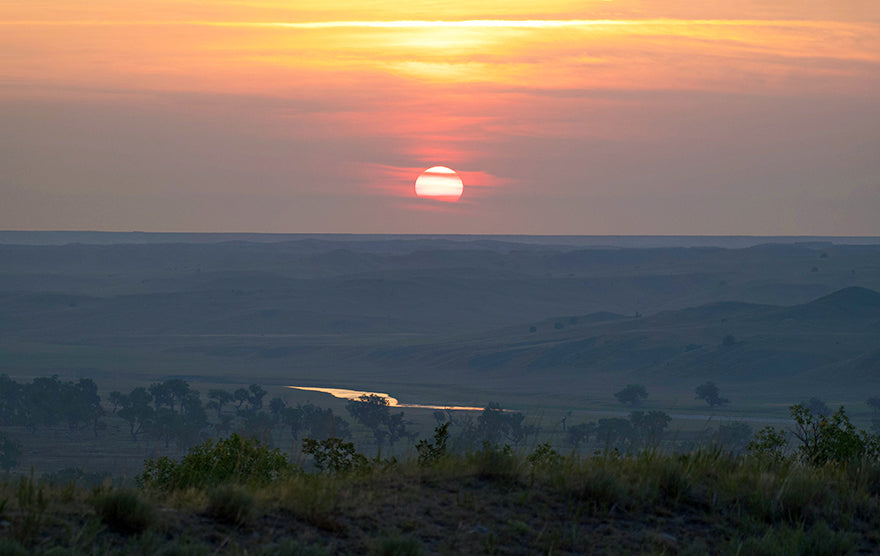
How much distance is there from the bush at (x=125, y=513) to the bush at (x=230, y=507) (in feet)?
1.82

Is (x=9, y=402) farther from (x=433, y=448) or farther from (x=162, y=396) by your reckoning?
(x=433, y=448)

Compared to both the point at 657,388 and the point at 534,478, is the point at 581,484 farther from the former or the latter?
the point at 657,388

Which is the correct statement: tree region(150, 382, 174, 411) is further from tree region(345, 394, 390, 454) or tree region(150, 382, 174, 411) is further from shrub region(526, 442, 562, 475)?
shrub region(526, 442, 562, 475)

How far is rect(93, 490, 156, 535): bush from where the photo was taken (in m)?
6.88

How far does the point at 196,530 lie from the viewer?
23.2 ft

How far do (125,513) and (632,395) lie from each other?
413 feet

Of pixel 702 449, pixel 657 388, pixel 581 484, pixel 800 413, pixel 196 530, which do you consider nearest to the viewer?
pixel 196 530

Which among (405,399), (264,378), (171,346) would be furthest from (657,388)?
(171,346)

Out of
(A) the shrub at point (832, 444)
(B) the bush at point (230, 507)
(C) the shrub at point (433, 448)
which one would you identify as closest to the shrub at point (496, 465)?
(C) the shrub at point (433, 448)

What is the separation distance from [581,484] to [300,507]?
2772 millimetres

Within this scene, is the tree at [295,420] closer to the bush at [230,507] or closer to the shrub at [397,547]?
the bush at [230,507]

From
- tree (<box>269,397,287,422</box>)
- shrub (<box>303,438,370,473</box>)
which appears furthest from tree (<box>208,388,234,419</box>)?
shrub (<box>303,438,370,473</box>)

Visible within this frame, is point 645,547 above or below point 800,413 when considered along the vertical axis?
below

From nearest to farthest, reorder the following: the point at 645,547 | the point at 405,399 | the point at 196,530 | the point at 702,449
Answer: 1. the point at 196,530
2. the point at 645,547
3. the point at 702,449
4. the point at 405,399
